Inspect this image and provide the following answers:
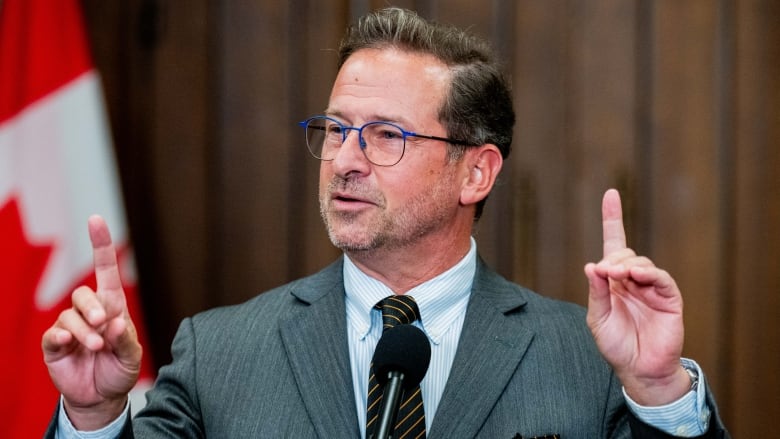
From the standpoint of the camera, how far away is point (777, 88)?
8.61ft

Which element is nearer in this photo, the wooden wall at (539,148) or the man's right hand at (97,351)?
the man's right hand at (97,351)

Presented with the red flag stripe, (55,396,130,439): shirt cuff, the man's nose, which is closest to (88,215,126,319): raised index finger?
(55,396,130,439): shirt cuff

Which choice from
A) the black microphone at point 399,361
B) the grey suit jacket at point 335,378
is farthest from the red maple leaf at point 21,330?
the black microphone at point 399,361

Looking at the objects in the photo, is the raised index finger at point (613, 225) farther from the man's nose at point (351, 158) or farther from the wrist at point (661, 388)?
the man's nose at point (351, 158)

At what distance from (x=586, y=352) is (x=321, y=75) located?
4.22 ft

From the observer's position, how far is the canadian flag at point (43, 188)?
245cm

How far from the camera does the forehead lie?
6.61 feet

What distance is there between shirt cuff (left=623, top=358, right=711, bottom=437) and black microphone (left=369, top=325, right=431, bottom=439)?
0.48m

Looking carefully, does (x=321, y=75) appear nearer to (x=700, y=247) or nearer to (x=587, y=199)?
(x=587, y=199)

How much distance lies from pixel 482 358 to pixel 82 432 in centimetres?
83

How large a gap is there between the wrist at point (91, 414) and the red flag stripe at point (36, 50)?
4.00 ft

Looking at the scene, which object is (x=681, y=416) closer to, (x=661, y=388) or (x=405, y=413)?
(x=661, y=388)

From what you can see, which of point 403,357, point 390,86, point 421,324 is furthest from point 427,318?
point 403,357

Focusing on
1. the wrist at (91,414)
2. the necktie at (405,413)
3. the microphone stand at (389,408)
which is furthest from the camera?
→ the necktie at (405,413)
